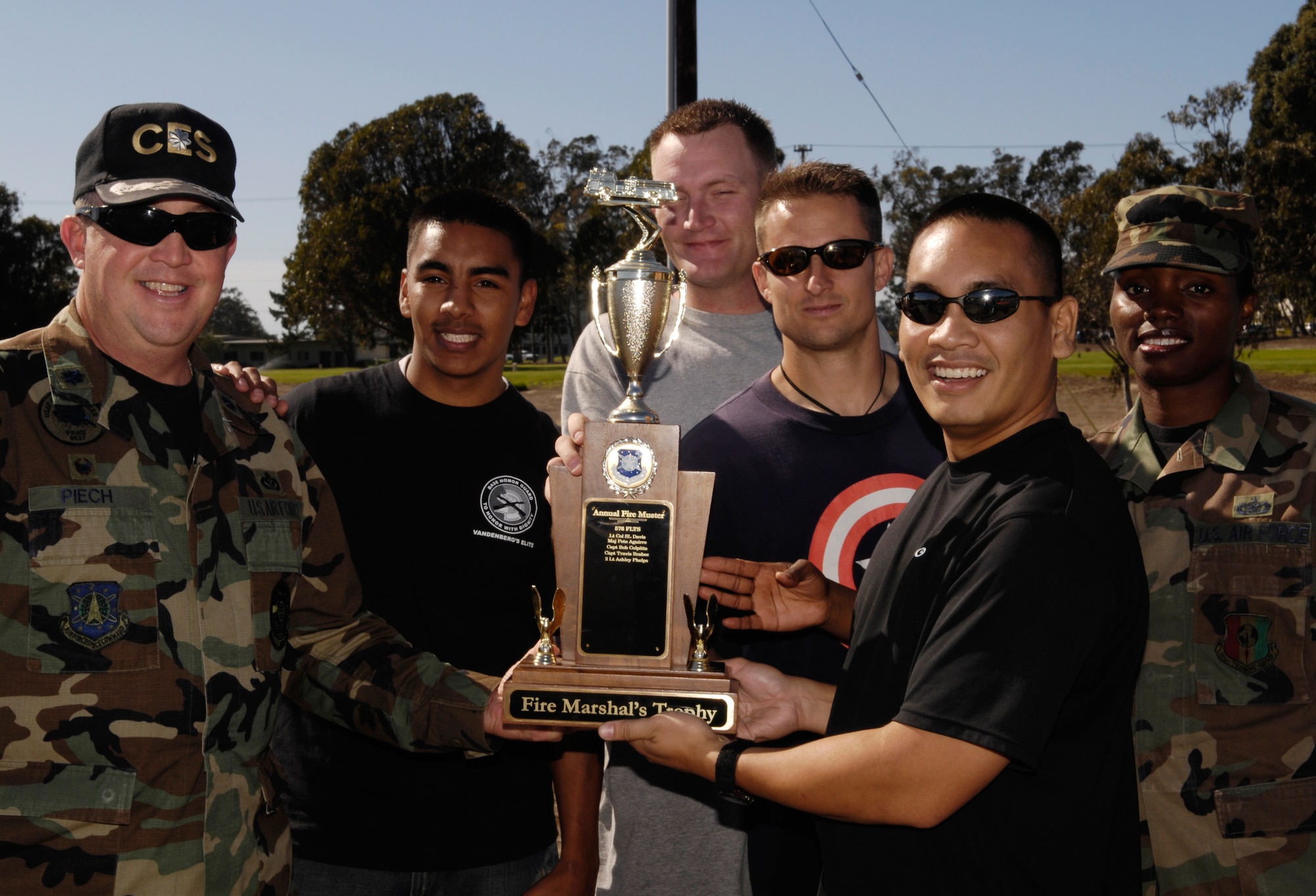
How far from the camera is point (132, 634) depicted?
102 inches

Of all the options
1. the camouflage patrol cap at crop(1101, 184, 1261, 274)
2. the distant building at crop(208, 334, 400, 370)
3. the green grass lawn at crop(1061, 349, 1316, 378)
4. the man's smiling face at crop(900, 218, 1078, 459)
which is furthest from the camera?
the distant building at crop(208, 334, 400, 370)

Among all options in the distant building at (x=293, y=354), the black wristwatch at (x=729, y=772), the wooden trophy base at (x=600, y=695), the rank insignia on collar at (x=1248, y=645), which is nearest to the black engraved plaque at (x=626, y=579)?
the wooden trophy base at (x=600, y=695)

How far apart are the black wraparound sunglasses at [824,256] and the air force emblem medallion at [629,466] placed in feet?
2.38

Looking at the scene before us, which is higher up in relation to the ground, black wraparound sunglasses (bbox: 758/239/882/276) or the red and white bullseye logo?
black wraparound sunglasses (bbox: 758/239/882/276)

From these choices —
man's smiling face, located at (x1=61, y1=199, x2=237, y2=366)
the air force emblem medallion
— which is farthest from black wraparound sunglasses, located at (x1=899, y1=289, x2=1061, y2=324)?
man's smiling face, located at (x1=61, y1=199, x2=237, y2=366)

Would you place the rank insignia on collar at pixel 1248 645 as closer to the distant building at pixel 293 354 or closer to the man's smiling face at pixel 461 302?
the man's smiling face at pixel 461 302

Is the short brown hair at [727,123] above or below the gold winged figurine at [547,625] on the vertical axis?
above

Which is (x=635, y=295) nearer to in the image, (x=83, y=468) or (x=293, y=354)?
(x=83, y=468)

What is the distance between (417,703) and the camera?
122 inches

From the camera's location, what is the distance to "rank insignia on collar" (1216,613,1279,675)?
3.02 meters

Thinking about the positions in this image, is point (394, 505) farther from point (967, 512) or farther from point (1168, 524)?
point (1168, 524)

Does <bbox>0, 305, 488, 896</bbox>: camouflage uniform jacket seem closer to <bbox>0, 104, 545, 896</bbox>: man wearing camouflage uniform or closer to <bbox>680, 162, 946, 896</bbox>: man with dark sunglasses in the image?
<bbox>0, 104, 545, 896</bbox>: man wearing camouflage uniform

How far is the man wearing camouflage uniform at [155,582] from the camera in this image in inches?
96.5

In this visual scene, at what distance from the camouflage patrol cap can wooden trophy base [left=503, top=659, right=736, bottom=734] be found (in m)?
2.01
